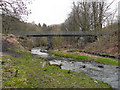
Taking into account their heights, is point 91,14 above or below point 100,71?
above

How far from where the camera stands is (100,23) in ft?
128

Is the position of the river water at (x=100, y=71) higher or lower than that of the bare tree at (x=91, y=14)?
lower

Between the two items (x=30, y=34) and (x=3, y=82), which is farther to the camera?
(x=30, y=34)

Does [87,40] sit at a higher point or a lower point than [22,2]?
lower

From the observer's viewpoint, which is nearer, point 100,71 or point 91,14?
point 100,71

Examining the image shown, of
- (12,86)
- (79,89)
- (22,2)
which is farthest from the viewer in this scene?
(22,2)

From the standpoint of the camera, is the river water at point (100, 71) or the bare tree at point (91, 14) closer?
the river water at point (100, 71)

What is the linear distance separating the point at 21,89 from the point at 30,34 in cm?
4285

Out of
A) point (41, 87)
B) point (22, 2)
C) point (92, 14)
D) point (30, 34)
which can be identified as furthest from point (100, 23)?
point (41, 87)

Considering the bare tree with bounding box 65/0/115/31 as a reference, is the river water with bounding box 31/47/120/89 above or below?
below

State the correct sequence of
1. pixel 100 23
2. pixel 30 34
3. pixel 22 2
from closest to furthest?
1. pixel 22 2
2. pixel 100 23
3. pixel 30 34

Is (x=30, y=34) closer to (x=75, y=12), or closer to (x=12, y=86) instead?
(x=75, y=12)

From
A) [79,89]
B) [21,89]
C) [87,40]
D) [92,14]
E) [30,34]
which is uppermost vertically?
[92,14]

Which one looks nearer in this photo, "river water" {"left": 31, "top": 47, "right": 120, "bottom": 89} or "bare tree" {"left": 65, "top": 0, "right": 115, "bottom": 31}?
"river water" {"left": 31, "top": 47, "right": 120, "bottom": 89}
